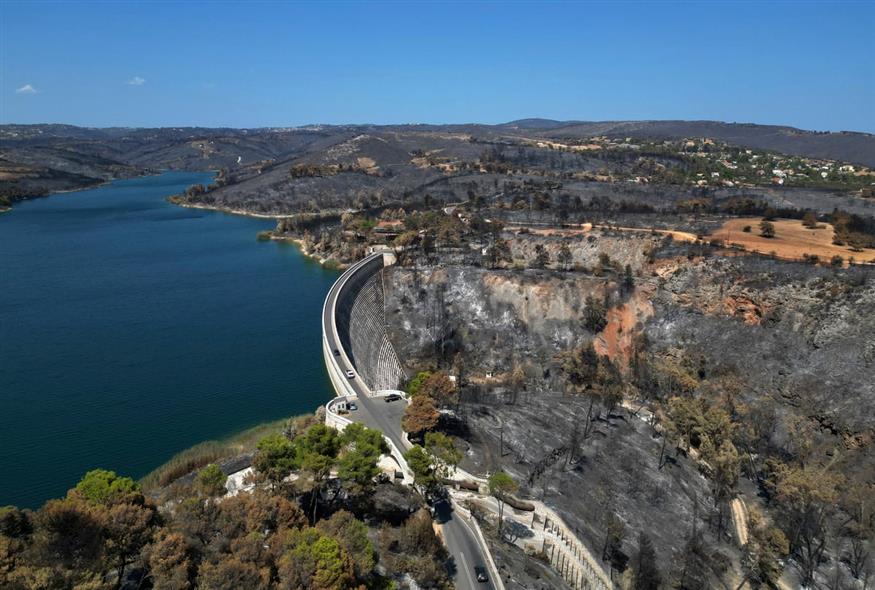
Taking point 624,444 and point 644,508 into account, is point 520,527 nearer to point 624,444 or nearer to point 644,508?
point 644,508

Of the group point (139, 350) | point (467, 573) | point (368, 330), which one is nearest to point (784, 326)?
point (467, 573)

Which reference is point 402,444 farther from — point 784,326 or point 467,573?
point 784,326

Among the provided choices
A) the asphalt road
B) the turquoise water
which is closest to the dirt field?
the asphalt road

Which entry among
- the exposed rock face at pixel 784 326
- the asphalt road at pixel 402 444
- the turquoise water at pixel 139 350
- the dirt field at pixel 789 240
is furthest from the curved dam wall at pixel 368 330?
the dirt field at pixel 789 240

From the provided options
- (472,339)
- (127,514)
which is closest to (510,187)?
(472,339)

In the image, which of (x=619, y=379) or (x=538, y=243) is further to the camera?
(x=538, y=243)

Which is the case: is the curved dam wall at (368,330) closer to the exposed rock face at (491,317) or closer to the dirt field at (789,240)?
the exposed rock face at (491,317)
